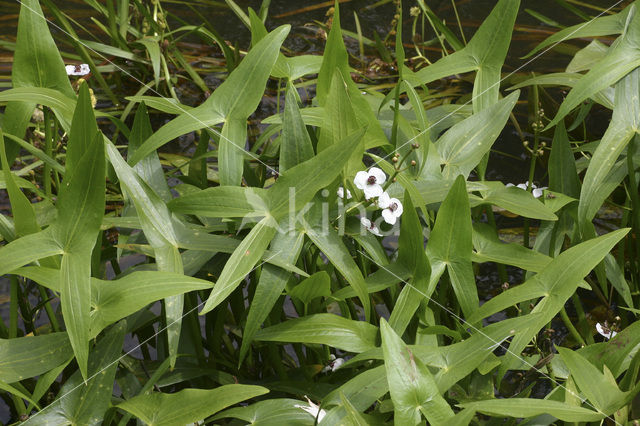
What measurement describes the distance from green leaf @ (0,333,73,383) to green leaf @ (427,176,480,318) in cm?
47

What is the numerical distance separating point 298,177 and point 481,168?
1.34 ft

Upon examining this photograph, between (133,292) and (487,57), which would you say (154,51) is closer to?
(487,57)

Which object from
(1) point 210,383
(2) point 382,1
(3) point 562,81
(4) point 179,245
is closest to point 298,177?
(4) point 179,245

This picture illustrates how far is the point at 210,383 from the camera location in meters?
1.10

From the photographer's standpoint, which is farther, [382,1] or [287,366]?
[382,1]

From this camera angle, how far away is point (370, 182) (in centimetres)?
91

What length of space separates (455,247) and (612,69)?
16.0 inches

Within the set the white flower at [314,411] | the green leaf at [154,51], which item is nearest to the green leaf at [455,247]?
the white flower at [314,411]

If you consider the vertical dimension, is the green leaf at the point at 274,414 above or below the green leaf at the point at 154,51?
below

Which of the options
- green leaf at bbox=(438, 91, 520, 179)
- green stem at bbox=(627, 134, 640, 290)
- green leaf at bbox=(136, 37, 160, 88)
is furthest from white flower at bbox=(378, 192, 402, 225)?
green leaf at bbox=(136, 37, 160, 88)

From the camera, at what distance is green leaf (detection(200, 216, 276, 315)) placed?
0.83 m

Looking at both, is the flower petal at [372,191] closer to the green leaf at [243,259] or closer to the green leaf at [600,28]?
the green leaf at [243,259]

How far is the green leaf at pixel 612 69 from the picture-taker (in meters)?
1.09

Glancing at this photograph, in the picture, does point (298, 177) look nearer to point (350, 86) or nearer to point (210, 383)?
point (350, 86)
